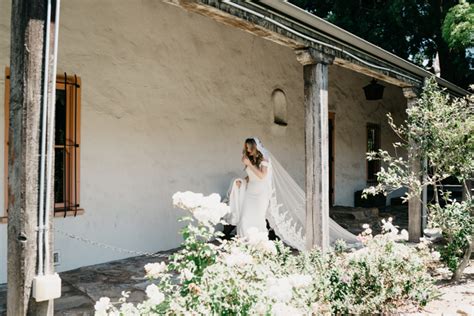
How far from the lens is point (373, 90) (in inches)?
396

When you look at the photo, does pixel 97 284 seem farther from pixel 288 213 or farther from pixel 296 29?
pixel 296 29

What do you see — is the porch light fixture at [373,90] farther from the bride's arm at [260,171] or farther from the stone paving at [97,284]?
the stone paving at [97,284]

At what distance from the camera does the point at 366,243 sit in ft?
14.0

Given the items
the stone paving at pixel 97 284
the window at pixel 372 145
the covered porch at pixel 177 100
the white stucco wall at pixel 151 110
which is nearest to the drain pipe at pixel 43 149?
the covered porch at pixel 177 100

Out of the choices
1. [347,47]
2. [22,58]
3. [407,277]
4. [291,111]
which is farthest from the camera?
[291,111]

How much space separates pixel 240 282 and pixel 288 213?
4150 mm

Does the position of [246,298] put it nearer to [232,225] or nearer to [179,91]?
[232,225]

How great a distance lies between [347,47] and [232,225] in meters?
2.78

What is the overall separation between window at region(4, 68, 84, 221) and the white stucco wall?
10 centimetres

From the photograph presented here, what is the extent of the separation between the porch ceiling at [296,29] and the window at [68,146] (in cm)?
209

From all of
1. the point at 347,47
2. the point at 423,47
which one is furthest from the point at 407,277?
the point at 423,47

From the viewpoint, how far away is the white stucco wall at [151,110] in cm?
519

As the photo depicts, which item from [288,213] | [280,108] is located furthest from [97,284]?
[280,108]

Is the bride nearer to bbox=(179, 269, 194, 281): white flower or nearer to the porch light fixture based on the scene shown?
bbox=(179, 269, 194, 281): white flower
